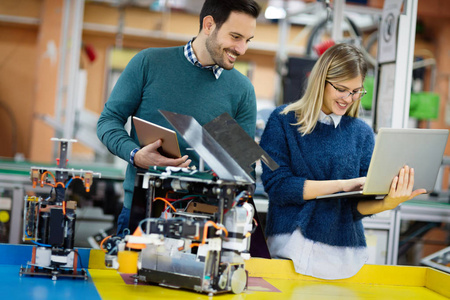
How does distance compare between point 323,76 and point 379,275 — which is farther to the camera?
point 323,76

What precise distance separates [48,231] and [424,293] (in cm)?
119

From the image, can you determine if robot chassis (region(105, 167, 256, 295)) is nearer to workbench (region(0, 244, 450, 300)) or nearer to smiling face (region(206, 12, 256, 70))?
workbench (region(0, 244, 450, 300))

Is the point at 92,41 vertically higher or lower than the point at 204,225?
higher

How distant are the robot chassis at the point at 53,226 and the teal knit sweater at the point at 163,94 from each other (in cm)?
34

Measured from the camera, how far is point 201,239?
4.87 feet

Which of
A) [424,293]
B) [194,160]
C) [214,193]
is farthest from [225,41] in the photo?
[424,293]

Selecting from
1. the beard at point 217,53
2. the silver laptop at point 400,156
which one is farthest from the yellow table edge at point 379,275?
the beard at point 217,53

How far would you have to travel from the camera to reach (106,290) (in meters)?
1.55

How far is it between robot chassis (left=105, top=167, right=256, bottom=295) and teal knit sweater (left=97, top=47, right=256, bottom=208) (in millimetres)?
413

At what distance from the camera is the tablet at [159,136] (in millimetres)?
1565

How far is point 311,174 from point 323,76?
14.1 inches

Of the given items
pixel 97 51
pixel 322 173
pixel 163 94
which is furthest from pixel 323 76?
pixel 97 51

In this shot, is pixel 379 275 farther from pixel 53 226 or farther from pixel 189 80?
pixel 53 226

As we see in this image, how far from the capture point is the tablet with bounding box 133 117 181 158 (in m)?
1.57
